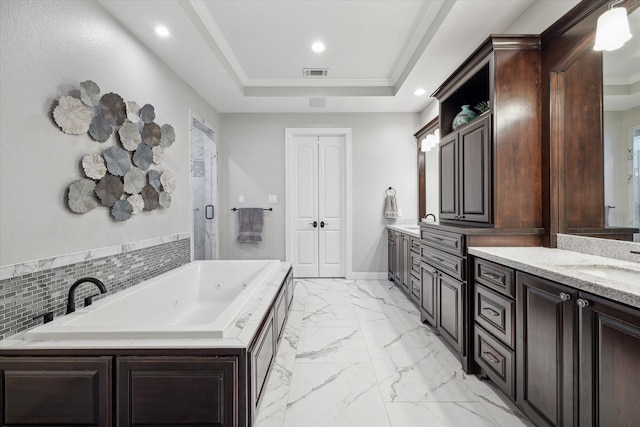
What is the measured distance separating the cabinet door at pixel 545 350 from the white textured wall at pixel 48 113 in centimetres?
253

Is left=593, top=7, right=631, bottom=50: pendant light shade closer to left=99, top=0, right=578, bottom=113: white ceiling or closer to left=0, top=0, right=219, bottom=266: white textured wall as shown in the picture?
left=99, top=0, right=578, bottom=113: white ceiling

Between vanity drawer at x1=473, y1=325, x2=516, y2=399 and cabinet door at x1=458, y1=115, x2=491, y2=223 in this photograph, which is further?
cabinet door at x1=458, y1=115, x2=491, y2=223

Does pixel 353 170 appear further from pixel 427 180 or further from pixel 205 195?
pixel 205 195

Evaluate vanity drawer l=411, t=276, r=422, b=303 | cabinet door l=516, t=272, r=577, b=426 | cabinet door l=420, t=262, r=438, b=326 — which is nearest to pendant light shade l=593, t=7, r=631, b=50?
cabinet door l=516, t=272, r=577, b=426

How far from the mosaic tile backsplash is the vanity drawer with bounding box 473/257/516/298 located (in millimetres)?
2502

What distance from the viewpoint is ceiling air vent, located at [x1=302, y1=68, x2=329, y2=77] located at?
131 inches

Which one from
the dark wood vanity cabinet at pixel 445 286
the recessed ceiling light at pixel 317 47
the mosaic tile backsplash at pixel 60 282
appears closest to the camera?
the mosaic tile backsplash at pixel 60 282

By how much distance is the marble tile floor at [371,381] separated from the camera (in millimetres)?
1534

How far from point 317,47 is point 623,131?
2492 millimetres

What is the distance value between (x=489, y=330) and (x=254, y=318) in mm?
1414

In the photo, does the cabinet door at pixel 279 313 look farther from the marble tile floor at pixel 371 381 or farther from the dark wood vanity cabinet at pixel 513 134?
the dark wood vanity cabinet at pixel 513 134

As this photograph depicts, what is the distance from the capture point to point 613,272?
54.7 inches

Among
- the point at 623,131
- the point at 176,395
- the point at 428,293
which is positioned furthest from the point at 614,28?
the point at 176,395

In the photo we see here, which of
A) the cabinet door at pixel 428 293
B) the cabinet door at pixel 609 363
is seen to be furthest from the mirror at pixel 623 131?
the cabinet door at pixel 428 293
